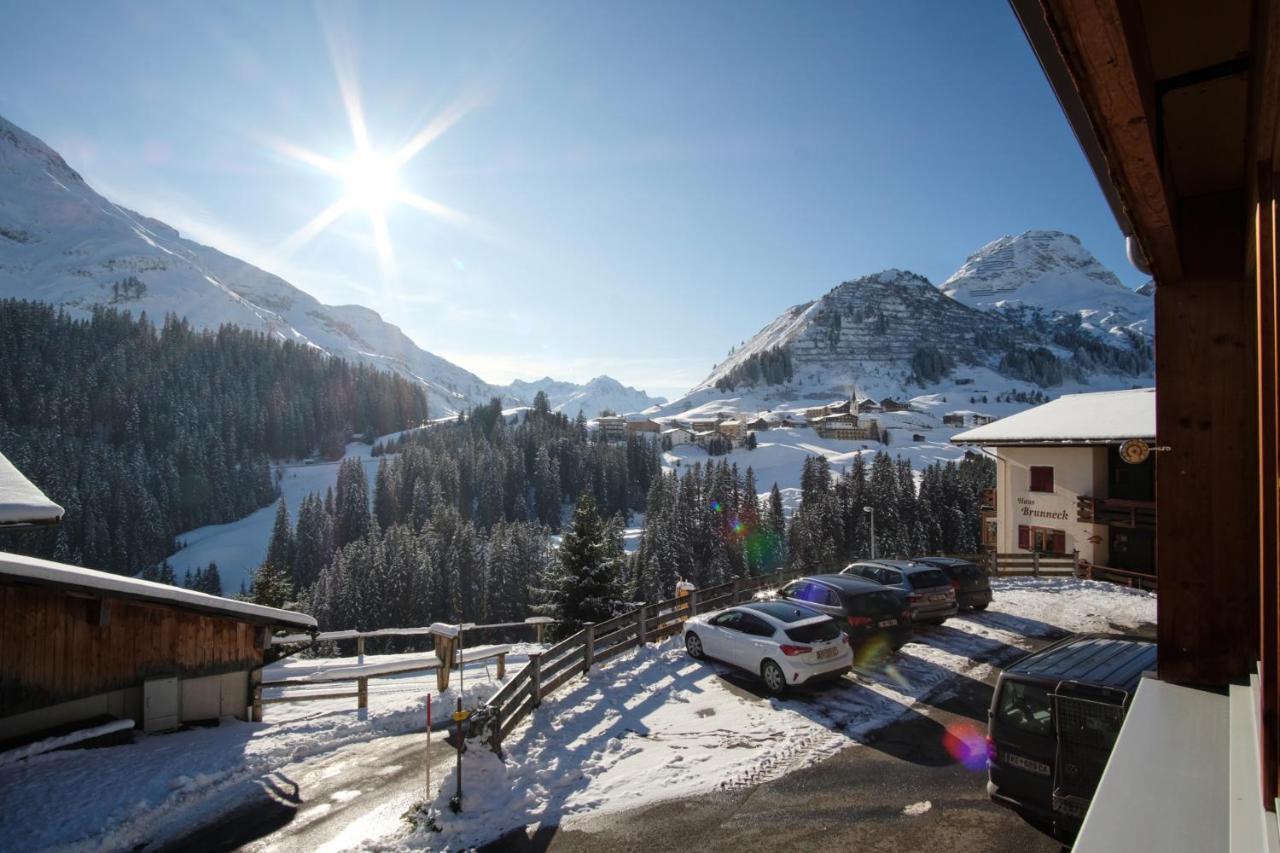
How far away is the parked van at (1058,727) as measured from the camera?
6.19 metres

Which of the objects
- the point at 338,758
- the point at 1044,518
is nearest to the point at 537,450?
the point at 1044,518

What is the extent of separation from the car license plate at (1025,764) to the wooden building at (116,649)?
13.4m

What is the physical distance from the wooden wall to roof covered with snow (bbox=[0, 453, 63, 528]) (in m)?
3.03

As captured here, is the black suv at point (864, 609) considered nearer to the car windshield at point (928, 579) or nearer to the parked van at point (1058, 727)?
the car windshield at point (928, 579)

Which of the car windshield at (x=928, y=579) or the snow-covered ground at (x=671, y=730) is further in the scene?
the car windshield at (x=928, y=579)

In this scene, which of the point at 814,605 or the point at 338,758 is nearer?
the point at 338,758

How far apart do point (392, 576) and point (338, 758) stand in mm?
70593

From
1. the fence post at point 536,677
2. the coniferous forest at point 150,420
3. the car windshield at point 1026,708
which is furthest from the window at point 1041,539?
the coniferous forest at point 150,420

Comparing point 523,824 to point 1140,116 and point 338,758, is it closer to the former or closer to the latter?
point 338,758

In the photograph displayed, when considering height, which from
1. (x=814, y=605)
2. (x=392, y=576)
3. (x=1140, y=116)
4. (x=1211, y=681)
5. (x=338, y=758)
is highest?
(x=1140, y=116)

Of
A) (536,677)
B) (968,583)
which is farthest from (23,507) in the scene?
(968,583)

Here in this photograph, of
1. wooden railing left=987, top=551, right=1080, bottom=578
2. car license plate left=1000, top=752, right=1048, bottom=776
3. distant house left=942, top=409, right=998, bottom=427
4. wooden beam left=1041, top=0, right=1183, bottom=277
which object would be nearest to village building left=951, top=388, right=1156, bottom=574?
wooden railing left=987, top=551, right=1080, bottom=578

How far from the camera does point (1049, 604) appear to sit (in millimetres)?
19578

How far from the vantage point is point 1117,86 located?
6.37 feet
